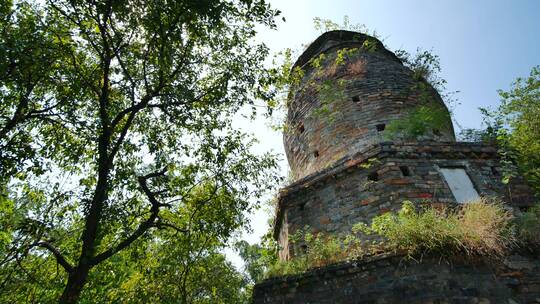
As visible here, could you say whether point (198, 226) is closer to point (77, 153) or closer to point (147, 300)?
point (147, 300)

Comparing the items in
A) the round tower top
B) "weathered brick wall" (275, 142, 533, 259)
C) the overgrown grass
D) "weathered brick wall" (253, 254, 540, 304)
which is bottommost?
"weathered brick wall" (253, 254, 540, 304)

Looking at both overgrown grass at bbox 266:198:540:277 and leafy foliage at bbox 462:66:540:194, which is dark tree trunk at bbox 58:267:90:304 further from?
leafy foliage at bbox 462:66:540:194

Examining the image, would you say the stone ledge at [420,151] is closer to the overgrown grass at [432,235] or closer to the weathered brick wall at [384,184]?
the weathered brick wall at [384,184]

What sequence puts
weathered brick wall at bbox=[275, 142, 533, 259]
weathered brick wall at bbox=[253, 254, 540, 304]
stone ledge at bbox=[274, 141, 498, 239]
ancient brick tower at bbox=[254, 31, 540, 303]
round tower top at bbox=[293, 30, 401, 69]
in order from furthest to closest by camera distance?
1. round tower top at bbox=[293, 30, 401, 69]
2. stone ledge at bbox=[274, 141, 498, 239]
3. weathered brick wall at bbox=[275, 142, 533, 259]
4. ancient brick tower at bbox=[254, 31, 540, 303]
5. weathered brick wall at bbox=[253, 254, 540, 304]

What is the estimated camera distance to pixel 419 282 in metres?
5.31

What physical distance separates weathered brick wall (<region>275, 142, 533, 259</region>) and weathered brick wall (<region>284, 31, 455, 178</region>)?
1.10 m

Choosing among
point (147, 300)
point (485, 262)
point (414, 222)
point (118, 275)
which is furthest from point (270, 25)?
point (118, 275)

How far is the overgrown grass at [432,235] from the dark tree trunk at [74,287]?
3188 mm

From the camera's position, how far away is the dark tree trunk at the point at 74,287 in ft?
15.9

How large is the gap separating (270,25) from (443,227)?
484 centimetres

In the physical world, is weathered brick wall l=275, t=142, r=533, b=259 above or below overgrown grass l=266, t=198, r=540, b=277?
above

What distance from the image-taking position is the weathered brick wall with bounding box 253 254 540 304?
5145 mm

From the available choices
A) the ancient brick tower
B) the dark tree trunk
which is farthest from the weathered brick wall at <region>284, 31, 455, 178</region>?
the dark tree trunk

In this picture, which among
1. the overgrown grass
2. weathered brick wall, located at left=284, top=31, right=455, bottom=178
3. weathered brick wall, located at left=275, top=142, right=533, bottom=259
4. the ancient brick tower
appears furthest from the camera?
weathered brick wall, located at left=284, top=31, right=455, bottom=178
